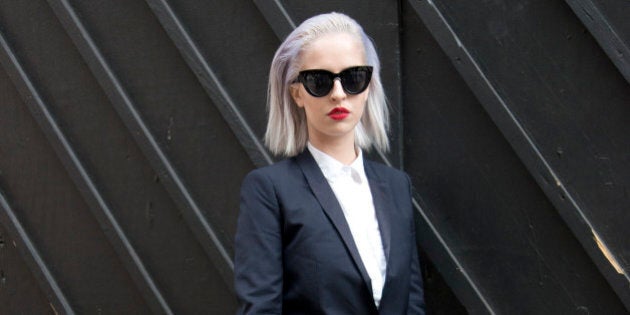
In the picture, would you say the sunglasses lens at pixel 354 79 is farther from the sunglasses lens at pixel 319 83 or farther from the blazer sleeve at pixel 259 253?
the blazer sleeve at pixel 259 253

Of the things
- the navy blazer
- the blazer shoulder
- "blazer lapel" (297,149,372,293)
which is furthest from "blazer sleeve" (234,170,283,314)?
the blazer shoulder

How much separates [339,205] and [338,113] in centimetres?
26

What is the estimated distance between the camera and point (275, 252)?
8.30 ft

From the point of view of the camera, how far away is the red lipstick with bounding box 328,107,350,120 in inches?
102

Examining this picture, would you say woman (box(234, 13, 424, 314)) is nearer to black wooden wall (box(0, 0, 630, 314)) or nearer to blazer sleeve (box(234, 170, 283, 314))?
blazer sleeve (box(234, 170, 283, 314))

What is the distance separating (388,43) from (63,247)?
5.16ft

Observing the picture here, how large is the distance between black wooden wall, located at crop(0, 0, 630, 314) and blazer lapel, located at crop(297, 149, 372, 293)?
557 millimetres

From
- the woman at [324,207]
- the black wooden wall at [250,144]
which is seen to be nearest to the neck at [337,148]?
the woman at [324,207]

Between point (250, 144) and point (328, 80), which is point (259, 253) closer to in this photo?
point (328, 80)

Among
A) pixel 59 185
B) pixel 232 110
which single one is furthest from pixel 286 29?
pixel 59 185

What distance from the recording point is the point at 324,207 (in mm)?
2572

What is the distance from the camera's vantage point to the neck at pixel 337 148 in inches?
106

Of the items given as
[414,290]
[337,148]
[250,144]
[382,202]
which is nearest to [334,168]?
[337,148]

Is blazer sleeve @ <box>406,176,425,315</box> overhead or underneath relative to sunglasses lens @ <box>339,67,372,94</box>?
underneath
